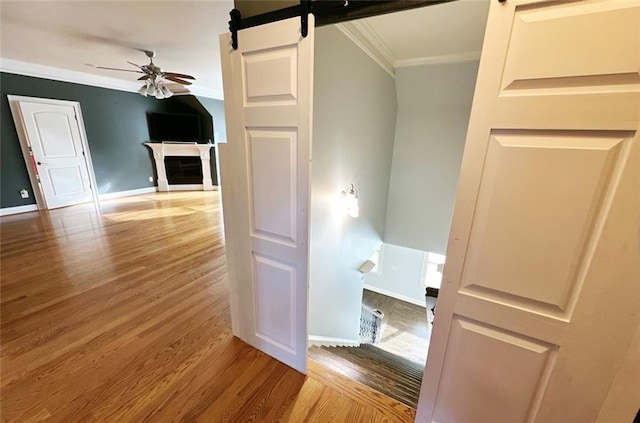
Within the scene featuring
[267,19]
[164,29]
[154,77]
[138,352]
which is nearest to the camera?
[267,19]

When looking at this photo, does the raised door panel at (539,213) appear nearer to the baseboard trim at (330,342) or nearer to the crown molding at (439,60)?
the baseboard trim at (330,342)

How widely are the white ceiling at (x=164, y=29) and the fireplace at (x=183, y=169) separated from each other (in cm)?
313

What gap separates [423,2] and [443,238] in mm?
3407

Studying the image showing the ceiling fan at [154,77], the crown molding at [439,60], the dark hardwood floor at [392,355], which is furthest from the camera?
the ceiling fan at [154,77]

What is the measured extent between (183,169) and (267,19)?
6655mm

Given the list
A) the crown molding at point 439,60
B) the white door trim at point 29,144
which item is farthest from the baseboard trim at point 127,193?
the crown molding at point 439,60

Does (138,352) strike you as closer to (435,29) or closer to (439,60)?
(435,29)

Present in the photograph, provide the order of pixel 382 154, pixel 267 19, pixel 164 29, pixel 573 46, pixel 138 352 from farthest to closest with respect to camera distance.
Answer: pixel 382 154, pixel 164 29, pixel 138 352, pixel 267 19, pixel 573 46

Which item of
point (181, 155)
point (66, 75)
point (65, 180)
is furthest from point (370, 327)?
→ point (66, 75)

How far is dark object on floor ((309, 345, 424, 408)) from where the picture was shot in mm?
2092

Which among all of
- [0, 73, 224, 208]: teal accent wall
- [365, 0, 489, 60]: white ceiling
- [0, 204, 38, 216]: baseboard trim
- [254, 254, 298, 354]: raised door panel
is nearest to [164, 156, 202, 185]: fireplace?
[0, 73, 224, 208]: teal accent wall

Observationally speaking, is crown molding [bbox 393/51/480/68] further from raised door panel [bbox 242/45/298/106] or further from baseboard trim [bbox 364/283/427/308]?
baseboard trim [bbox 364/283/427/308]

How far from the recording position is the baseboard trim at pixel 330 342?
2.75m

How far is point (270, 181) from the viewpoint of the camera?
4.57 ft
